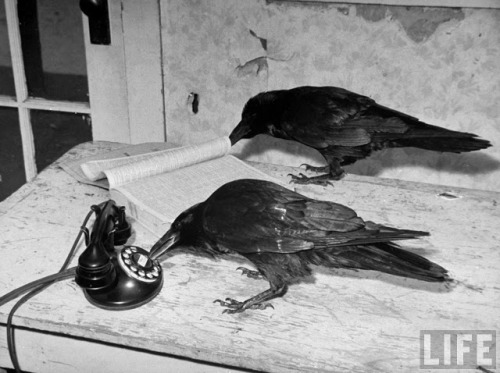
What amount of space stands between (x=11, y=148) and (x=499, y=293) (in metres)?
1.65

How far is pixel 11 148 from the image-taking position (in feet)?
6.61

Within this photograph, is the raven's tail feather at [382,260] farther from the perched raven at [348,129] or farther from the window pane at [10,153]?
the window pane at [10,153]

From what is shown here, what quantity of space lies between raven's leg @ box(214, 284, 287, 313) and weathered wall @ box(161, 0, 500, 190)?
84cm

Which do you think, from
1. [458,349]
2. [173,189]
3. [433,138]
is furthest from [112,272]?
[433,138]

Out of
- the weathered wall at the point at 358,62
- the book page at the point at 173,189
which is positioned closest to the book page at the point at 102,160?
the book page at the point at 173,189

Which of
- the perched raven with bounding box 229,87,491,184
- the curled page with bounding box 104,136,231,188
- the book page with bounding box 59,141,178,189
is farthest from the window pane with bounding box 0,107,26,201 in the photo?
the perched raven with bounding box 229,87,491,184

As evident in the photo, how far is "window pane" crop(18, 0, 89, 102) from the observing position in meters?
1.76

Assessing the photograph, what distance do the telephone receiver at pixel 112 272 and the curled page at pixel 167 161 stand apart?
20 cm

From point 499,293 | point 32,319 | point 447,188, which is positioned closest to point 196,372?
point 32,319

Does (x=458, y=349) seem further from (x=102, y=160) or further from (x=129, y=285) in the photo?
(x=102, y=160)

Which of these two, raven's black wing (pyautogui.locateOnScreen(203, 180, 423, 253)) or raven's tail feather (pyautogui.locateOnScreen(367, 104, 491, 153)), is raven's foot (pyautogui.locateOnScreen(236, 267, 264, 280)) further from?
raven's tail feather (pyautogui.locateOnScreen(367, 104, 491, 153))

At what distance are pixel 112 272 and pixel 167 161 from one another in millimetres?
423

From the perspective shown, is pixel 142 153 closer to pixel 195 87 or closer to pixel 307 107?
pixel 195 87

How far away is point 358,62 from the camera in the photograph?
159 cm
